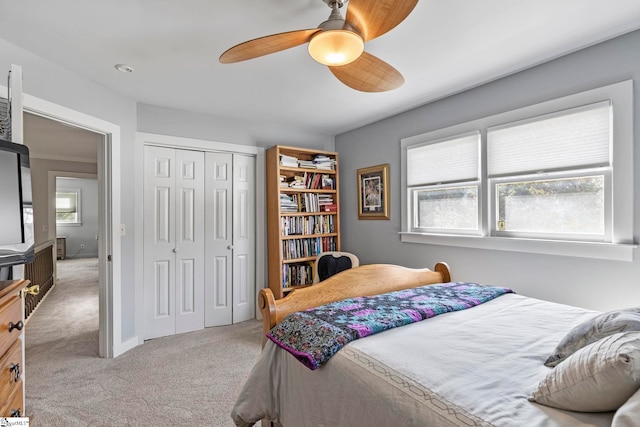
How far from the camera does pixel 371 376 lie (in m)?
1.15

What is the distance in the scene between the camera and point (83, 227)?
9391 mm

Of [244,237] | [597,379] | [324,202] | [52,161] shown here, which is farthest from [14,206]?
[52,161]

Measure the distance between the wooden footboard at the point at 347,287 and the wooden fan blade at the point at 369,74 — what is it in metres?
1.23

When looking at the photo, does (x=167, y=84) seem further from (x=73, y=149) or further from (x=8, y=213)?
(x=73, y=149)

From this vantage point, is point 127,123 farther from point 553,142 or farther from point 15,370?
point 553,142

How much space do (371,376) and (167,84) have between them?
275 cm

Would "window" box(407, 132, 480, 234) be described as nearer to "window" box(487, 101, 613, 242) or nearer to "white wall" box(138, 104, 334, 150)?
"window" box(487, 101, 613, 242)

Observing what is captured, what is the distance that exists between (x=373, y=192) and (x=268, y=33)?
2.27 metres

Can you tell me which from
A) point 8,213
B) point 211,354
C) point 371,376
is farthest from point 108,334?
point 371,376

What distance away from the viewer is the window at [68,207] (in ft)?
30.0

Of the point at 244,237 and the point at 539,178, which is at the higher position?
the point at 539,178

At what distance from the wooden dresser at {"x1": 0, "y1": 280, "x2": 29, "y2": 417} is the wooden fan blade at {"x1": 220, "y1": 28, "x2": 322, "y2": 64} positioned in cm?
137

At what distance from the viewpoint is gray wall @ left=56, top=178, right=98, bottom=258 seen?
918 centimetres

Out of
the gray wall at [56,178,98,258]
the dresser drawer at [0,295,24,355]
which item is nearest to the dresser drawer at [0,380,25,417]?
the dresser drawer at [0,295,24,355]
